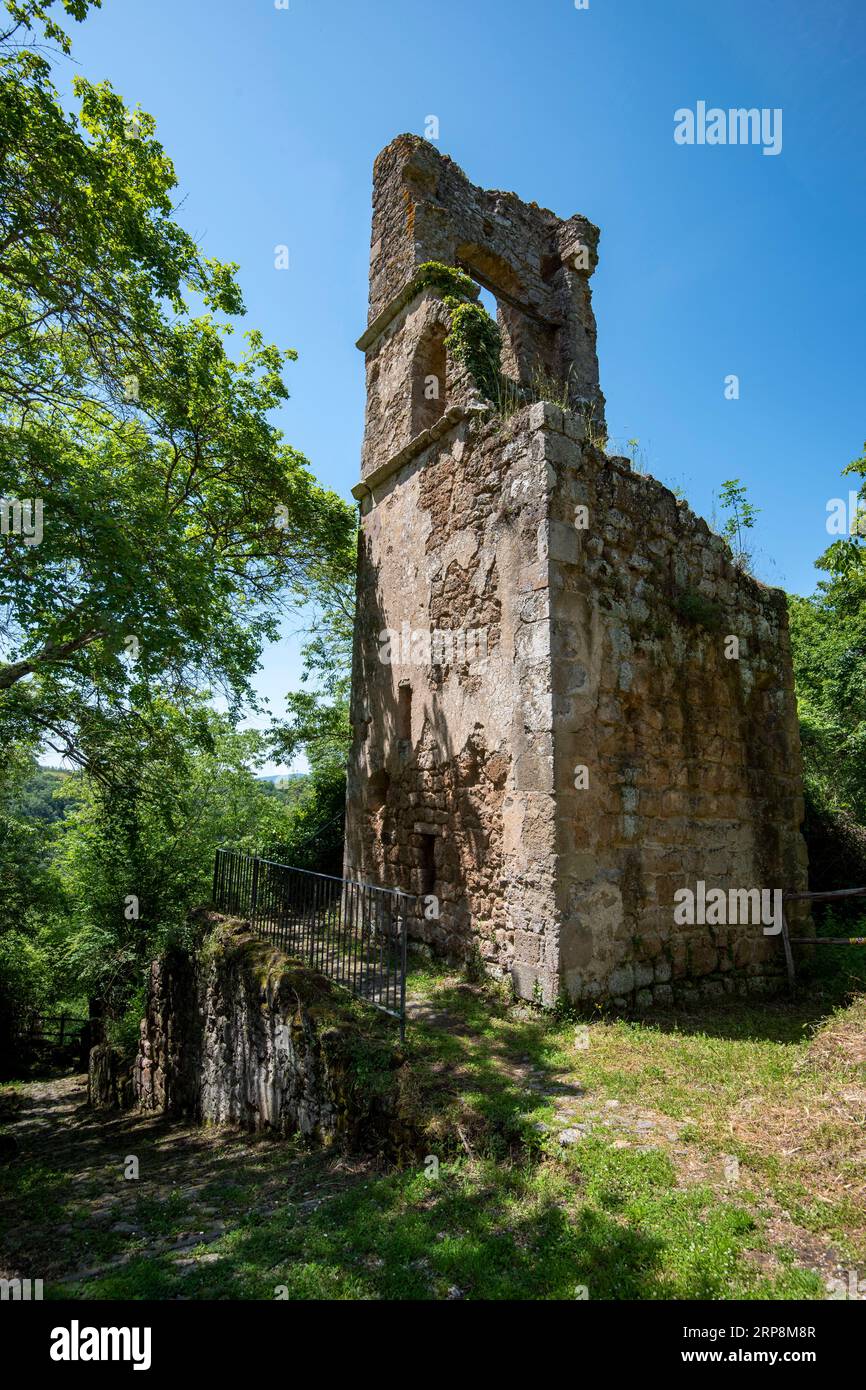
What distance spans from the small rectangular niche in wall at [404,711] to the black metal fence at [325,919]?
1.94 m

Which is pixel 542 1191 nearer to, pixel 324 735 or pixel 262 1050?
pixel 262 1050

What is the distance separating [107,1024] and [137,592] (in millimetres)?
7392

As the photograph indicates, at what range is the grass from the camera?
280cm

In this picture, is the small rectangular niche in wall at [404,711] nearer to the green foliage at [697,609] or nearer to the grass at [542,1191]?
the green foliage at [697,609]

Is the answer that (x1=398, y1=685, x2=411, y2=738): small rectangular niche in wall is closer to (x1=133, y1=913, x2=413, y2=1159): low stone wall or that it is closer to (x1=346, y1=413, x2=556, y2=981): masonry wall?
(x1=346, y1=413, x2=556, y2=981): masonry wall

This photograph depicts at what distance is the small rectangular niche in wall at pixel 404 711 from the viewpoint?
329 inches

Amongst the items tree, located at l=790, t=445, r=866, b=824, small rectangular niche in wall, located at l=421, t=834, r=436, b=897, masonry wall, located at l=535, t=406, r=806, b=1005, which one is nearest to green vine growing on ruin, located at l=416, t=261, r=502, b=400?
masonry wall, located at l=535, t=406, r=806, b=1005

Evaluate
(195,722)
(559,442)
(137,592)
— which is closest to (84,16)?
(137,592)

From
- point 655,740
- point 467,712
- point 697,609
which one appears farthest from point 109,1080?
point 697,609

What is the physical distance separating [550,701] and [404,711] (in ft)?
9.73

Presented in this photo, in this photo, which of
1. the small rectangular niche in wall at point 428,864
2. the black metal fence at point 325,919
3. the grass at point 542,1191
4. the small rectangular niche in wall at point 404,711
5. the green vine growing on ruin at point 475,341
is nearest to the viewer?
the grass at point 542,1191

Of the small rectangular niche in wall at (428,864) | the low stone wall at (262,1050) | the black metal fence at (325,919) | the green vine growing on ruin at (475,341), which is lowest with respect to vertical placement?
the low stone wall at (262,1050)

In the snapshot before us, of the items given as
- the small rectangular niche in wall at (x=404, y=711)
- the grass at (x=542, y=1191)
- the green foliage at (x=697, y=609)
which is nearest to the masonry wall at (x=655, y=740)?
the green foliage at (x=697, y=609)

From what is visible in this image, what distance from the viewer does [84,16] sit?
6.83 m
